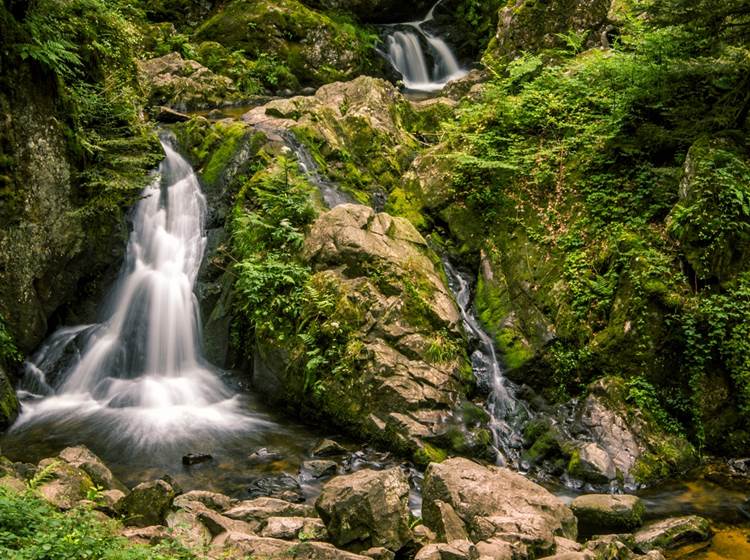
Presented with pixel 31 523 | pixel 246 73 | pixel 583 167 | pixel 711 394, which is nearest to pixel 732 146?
pixel 583 167

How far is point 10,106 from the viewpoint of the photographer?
792 cm

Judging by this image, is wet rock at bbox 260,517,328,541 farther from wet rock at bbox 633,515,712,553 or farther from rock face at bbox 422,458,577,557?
wet rock at bbox 633,515,712,553

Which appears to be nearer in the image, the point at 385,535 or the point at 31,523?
the point at 31,523

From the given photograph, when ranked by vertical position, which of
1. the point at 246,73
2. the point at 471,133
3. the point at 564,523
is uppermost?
the point at 246,73

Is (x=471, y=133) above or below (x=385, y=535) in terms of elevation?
above

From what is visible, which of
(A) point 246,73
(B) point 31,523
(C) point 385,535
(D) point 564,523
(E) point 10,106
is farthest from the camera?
(A) point 246,73

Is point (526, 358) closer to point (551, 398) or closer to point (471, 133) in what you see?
point (551, 398)

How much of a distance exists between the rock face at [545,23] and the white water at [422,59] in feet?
17.3

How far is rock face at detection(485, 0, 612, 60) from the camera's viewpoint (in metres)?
16.1

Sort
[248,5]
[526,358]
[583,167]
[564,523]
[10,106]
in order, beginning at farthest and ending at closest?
[248,5] → [583,167] → [526,358] → [10,106] → [564,523]

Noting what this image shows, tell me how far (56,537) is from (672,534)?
5.79 meters

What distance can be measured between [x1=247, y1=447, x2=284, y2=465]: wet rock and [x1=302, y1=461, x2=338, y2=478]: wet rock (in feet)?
1.63

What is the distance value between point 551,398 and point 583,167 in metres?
4.28

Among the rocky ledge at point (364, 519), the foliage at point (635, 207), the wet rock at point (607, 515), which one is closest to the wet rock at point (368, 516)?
the rocky ledge at point (364, 519)
